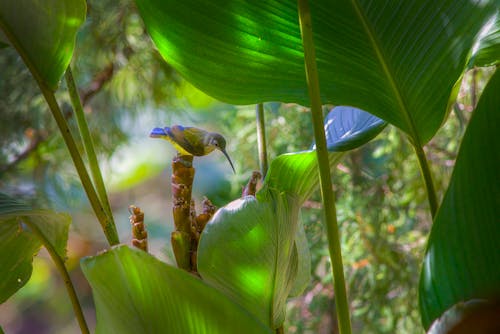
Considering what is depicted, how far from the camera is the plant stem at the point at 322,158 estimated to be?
0.38 meters

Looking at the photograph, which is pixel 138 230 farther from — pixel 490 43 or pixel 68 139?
pixel 490 43

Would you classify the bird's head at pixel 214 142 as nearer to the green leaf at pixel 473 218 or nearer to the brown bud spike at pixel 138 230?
the brown bud spike at pixel 138 230

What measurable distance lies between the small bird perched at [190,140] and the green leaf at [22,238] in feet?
0.41

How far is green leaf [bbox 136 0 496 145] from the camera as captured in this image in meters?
0.44

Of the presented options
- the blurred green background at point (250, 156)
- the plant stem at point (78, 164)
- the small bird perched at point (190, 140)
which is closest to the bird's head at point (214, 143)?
the small bird perched at point (190, 140)

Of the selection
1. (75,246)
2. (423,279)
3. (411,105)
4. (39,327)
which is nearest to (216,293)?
(423,279)

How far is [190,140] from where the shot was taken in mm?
433

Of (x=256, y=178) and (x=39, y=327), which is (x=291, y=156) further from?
(x=39, y=327)

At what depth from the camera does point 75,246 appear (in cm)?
198

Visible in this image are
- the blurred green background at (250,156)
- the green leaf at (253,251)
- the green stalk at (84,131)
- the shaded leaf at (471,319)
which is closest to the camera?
the shaded leaf at (471,319)

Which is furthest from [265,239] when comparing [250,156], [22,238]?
[250,156]

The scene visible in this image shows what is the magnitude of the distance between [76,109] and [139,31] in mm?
881

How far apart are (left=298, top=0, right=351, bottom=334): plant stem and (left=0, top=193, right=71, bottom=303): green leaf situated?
23 centimetres

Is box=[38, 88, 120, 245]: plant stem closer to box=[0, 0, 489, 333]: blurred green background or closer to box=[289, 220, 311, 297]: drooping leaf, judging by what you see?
box=[289, 220, 311, 297]: drooping leaf
